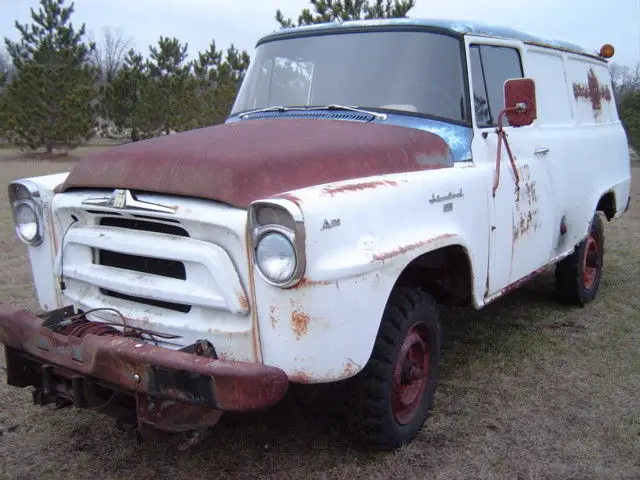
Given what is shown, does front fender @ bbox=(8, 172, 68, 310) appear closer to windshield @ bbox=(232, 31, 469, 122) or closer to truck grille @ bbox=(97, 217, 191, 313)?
truck grille @ bbox=(97, 217, 191, 313)

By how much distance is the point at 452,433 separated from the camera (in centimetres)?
332

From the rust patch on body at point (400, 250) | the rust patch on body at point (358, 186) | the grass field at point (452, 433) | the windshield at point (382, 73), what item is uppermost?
the windshield at point (382, 73)

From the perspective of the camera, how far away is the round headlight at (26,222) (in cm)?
318

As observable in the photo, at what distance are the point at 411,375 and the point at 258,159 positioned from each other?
1302mm

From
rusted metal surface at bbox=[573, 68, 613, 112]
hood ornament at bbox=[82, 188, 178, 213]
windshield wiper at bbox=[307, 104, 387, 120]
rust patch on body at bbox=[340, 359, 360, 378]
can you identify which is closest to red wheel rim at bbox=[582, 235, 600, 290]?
rusted metal surface at bbox=[573, 68, 613, 112]

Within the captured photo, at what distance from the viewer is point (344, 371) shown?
2.49 m

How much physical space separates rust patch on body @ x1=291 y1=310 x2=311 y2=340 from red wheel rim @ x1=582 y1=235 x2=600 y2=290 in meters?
3.92

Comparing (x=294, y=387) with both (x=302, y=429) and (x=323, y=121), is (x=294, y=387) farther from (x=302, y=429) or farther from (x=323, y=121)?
(x=323, y=121)

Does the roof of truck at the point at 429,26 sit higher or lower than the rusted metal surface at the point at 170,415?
higher

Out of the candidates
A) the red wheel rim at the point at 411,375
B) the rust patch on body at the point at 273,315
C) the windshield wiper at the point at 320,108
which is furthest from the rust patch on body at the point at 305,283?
the windshield wiper at the point at 320,108

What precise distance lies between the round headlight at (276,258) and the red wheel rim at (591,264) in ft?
13.1

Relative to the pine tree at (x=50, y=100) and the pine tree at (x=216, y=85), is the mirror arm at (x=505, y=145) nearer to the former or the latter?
the pine tree at (x=216, y=85)

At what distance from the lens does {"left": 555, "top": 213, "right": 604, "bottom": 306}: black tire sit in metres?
5.30

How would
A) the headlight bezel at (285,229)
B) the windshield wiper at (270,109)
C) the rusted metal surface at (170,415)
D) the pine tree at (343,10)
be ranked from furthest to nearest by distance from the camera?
the pine tree at (343,10)
the windshield wiper at (270,109)
the rusted metal surface at (170,415)
the headlight bezel at (285,229)
